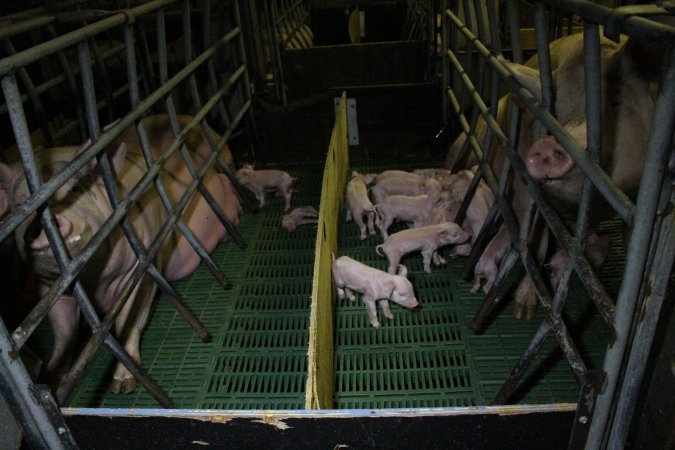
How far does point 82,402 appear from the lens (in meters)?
2.57

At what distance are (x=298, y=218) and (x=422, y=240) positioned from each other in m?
1.05

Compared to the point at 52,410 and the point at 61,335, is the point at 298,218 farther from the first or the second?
the point at 52,410

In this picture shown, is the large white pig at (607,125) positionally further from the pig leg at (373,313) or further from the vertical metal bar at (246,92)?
the vertical metal bar at (246,92)

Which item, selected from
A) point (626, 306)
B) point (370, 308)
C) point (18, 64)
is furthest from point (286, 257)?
point (626, 306)

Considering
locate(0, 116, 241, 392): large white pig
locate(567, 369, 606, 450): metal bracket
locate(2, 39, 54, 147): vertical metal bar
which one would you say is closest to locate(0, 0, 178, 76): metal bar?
locate(0, 116, 241, 392): large white pig

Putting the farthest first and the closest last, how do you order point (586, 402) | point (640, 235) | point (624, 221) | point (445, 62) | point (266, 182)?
point (445, 62) → point (266, 182) → point (624, 221) → point (586, 402) → point (640, 235)

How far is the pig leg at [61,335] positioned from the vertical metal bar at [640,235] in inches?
87.4

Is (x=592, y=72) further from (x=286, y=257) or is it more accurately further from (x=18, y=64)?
(x=286, y=257)

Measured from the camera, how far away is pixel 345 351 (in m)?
2.69

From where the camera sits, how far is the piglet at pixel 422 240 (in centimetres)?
→ 308

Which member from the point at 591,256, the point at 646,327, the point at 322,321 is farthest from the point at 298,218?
the point at 646,327

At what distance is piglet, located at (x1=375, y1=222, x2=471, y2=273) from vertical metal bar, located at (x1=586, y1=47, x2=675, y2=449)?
5.38 ft

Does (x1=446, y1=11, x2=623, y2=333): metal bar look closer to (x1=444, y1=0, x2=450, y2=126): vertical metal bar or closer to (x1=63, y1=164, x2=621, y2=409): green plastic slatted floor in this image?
(x1=63, y1=164, x2=621, y2=409): green plastic slatted floor

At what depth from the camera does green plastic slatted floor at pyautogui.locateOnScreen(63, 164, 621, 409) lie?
245 cm
